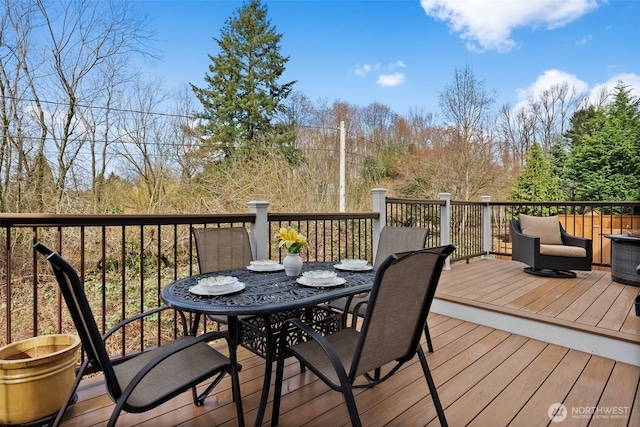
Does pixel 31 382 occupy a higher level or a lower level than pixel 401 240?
lower

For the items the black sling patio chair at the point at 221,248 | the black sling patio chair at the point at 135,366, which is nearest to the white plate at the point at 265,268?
the black sling patio chair at the point at 221,248

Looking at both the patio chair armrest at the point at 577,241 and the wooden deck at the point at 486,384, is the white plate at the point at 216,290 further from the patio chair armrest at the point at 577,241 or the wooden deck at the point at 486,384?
the patio chair armrest at the point at 577,241

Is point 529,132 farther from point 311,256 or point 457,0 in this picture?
point 311,256

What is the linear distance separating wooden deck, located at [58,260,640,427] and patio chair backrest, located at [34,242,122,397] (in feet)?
2.32

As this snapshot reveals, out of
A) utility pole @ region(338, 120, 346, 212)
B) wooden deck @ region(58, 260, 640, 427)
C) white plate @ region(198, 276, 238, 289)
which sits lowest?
wooden deck @ region(58, 260, 640, 427)

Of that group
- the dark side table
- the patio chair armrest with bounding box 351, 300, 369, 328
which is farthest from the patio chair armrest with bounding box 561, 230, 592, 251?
the patio chair armrest with bounding box 351, 300, 369, 328

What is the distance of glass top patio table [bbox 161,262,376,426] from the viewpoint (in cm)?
148

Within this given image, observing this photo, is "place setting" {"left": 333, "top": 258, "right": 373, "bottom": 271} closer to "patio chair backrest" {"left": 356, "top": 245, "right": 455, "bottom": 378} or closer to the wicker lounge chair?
"patio chair backrest" {"left": 356, "top": 245, "right": 455, "bottom": 378}

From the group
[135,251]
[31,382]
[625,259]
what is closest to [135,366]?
[31,382]

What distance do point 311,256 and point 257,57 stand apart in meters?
8.02

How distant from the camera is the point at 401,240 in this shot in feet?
9.18

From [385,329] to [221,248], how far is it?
1585 millimetres

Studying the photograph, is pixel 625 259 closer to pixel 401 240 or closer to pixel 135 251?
pixel 401 240

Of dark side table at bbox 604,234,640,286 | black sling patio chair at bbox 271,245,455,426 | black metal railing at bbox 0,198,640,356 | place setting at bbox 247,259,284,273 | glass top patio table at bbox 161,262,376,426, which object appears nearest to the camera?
black sling patio chair at bbox 271,245,455,426
